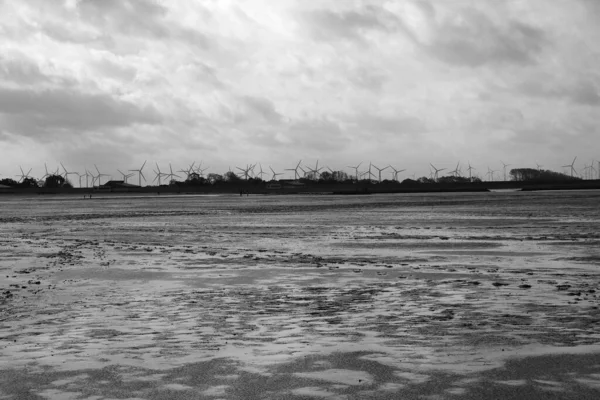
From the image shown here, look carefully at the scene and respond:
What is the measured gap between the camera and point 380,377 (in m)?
8.59

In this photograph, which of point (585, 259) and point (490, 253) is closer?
point (585, 259)

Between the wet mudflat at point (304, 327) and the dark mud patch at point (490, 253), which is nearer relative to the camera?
the wet mudflat at point (304, 327)

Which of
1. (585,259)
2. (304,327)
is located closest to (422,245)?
(585,259)

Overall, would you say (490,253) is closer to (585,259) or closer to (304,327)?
(585,259)

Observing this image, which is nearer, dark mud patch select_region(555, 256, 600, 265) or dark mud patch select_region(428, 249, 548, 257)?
dark mud patch select_region(555, 256, 600, 265)

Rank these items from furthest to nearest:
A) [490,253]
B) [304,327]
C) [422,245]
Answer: [422,245]
[490,253]
[304,327]

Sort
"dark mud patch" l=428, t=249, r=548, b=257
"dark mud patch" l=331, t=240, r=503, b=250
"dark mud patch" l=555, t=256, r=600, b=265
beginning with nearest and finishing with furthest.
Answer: "dark mud patch" l=555, t=256, r=600, b=265 → "dark mud patch" l=428, t=249, r=548, b=257 → "dark mud patch" l=331, t=240, r=503, b=250

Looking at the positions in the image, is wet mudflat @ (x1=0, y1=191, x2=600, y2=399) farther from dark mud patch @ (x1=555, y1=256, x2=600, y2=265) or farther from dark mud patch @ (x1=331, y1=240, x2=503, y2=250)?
dark mud patch @ (x1=331, y1=240, x2=503, y2=250)

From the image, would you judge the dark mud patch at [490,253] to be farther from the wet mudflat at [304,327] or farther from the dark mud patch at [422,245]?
the dark mud patch at [422,245]

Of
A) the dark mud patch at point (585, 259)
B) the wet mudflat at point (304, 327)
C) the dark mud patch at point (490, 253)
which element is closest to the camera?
the wet mudflat at point (304, 327)

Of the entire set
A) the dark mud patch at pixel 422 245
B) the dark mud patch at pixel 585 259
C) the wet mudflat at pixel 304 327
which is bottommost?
the dark mud patch at pixel 422 245

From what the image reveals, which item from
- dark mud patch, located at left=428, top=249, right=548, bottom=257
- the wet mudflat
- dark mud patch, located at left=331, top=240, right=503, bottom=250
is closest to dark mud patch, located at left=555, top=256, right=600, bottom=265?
the wet mudflat

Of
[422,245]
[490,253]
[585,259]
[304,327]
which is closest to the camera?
[304,327]

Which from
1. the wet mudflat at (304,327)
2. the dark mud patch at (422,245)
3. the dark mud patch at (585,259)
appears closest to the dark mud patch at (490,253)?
the wet mudflat at (304,327)
